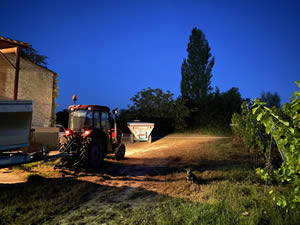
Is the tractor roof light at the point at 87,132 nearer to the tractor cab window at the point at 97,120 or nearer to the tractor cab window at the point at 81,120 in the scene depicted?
the tractor cab window at the point at 81,120

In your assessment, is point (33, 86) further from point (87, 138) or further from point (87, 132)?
point (87, 138)

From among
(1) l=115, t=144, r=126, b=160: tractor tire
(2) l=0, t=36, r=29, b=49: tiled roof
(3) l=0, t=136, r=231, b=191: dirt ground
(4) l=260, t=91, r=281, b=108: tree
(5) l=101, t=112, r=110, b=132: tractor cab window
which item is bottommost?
(3) l=0, t=136, r=231, b=191: dirt ground

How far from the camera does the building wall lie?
8.60 meters

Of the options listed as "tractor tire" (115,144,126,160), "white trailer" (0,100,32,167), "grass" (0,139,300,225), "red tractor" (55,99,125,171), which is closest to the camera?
"grass" (0,139,300,225)

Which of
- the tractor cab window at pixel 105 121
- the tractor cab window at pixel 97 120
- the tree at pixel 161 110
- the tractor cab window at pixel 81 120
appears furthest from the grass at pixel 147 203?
the tree at pixel 161 110

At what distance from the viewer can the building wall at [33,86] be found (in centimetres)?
860

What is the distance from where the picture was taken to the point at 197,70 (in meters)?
27.7

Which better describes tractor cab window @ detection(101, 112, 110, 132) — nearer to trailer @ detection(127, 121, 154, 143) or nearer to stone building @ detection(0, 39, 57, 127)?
stone building @ detection(0, 39, 57, 127)

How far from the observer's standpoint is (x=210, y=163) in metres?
6.98

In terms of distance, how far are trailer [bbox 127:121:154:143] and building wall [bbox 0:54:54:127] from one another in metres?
5.34

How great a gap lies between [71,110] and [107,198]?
13.0ft

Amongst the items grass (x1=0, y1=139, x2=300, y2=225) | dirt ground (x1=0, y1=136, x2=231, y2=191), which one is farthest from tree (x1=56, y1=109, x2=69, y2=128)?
grass (x1=0, y1=139, x2=300, y2=225)

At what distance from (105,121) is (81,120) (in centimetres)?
86

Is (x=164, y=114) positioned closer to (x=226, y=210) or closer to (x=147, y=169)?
(x=147, y=169)
